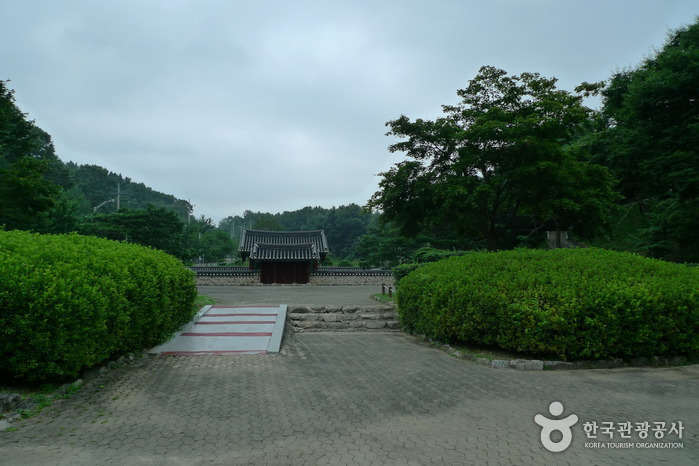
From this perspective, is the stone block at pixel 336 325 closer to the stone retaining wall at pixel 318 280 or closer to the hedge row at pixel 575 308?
the hedge row at pixel 575 308

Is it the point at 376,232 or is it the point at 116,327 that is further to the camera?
the point at 376,232

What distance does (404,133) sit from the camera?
51.4 ft

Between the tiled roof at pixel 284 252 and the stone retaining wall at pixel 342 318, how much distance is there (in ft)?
52.5

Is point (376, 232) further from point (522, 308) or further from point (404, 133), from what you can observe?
point (522, 308)

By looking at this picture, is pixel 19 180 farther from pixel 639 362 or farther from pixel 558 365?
pixel 639 362

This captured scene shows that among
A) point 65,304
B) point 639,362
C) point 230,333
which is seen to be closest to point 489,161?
point 639,362

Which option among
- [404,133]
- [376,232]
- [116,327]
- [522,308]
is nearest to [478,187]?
[404,133]

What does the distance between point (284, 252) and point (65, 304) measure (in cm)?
2509

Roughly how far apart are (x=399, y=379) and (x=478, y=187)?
28.1 feet

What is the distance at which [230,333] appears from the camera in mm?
9258

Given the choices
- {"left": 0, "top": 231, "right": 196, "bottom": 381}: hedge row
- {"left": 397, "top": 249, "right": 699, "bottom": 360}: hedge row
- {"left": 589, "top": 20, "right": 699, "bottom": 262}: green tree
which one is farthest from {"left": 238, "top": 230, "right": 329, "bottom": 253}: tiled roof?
{"left": 0, "top": 231, "right": 196, "bottom": 381}: hedge row

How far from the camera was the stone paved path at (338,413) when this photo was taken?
3633 millimetres

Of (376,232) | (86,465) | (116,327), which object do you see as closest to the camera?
(86,465)

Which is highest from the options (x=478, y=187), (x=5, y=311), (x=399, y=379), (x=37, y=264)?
(x=478, y=187)
